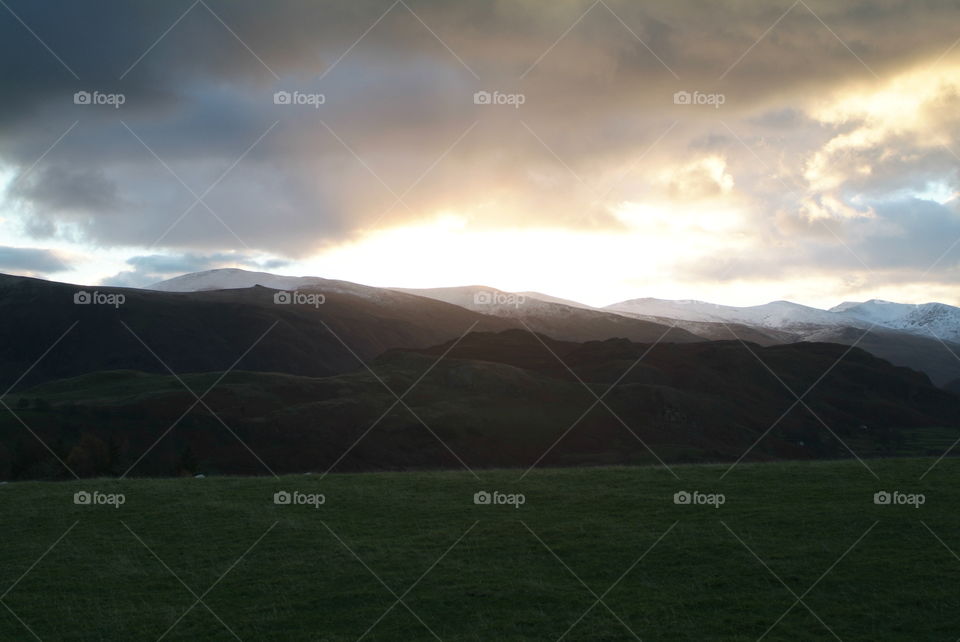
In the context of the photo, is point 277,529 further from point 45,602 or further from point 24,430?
point 24,430

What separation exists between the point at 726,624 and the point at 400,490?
15.2m

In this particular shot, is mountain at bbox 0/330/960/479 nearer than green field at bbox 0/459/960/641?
No

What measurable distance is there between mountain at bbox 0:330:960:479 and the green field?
39.4m

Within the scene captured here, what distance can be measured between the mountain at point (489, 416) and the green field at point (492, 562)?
39442 millimetres

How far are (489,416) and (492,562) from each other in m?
90.9

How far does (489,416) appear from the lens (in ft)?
365

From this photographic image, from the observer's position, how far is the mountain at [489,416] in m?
94.4

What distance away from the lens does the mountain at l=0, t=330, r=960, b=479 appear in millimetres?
94375

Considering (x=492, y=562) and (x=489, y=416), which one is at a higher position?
(x=489, y=416)

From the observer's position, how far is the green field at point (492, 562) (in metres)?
17.1

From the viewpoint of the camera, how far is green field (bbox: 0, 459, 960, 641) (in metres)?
17.1

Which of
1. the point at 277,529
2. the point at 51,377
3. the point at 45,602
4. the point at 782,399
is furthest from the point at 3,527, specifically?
the point at 51,377

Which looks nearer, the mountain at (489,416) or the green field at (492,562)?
the green field at (492,562)

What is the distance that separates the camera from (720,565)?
20.1 m
